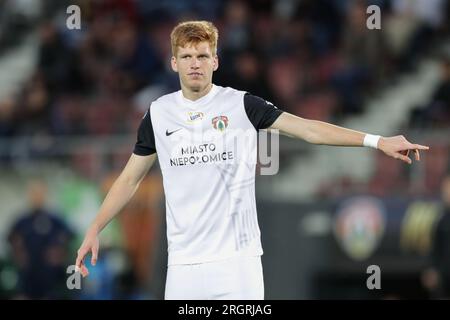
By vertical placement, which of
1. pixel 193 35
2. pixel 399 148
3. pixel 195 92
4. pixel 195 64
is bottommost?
pixel 399 148

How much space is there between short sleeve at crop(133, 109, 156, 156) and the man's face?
405 millimetres

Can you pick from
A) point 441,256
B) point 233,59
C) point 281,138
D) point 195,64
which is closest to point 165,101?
point 195,64

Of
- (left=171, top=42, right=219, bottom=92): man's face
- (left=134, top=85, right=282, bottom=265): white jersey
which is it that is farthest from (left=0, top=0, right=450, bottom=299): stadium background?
(left=171, top=42, right=219, bottom=92): man's face

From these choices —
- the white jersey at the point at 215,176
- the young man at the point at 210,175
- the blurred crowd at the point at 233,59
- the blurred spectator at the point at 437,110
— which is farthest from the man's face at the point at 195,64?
the blurred crowd at the point at 233,59

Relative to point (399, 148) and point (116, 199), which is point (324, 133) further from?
point (116, 199)

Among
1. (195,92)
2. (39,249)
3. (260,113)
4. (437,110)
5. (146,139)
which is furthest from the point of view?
(437,110)

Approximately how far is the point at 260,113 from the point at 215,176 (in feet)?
1.49

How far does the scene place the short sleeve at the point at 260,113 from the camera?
702 cm

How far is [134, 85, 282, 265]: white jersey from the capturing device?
7082mm

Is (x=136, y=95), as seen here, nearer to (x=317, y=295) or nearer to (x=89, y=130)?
(x=89, y=130)

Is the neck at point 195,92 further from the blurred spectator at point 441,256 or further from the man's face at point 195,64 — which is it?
the blurred spectator at point 441,256

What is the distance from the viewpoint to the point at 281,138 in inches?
567

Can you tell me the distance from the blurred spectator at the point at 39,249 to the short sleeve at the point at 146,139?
6.97 meters

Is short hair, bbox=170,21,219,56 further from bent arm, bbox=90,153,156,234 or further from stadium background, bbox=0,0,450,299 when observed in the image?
stadium background, bbox=0,0,450,299
